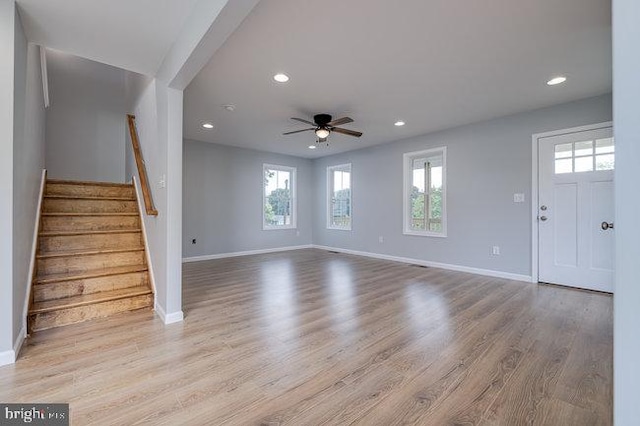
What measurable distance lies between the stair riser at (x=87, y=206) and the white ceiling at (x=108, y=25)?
1.77 metres

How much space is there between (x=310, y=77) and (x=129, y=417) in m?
3.04

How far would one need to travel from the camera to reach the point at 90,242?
3172 millimetres

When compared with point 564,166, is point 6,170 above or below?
below

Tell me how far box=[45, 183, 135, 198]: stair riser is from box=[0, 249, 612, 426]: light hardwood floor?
1.80 meters

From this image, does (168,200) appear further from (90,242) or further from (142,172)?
(90,242)

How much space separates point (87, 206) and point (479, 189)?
18.1 ft

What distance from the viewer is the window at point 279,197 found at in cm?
686

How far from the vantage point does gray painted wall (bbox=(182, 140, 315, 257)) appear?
18.7 feet

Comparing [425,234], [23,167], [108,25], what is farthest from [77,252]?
[425,234]

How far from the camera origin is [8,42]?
1.90m

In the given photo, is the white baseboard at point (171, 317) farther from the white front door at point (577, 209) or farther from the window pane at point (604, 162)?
the window pane at point (604, 162)

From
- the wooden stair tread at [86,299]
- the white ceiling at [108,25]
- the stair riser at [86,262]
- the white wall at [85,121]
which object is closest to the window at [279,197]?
the white wall at [85,121]

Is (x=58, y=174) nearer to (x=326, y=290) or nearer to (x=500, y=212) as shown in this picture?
(x=326, y=290)

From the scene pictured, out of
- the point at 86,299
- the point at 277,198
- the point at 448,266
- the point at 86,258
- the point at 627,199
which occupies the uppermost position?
the point at 277,198
